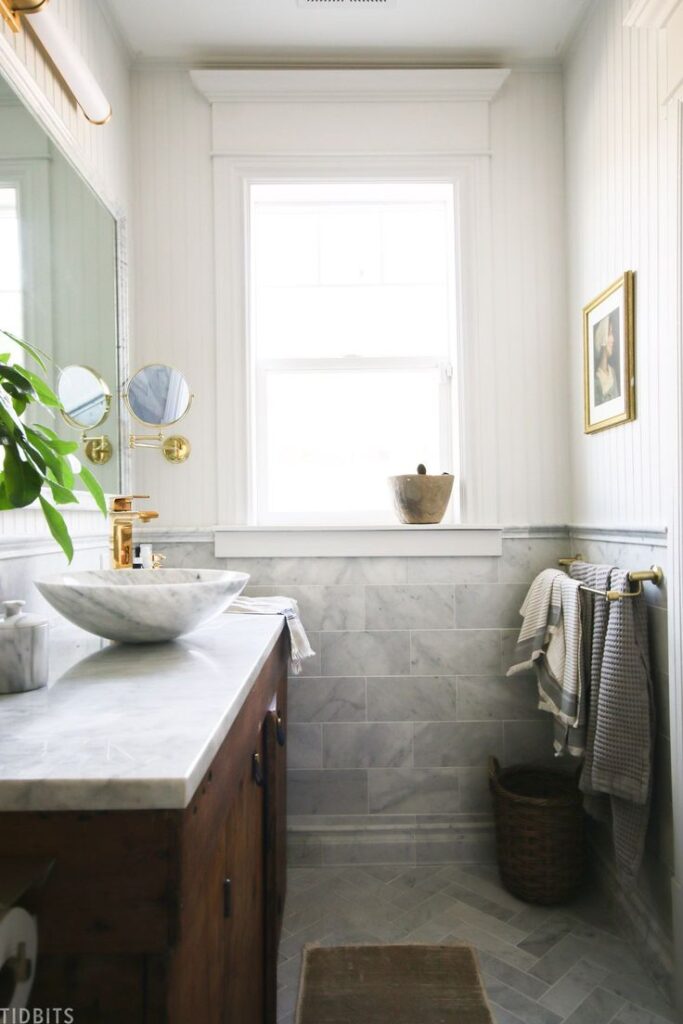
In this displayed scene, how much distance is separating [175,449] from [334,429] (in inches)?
23.7

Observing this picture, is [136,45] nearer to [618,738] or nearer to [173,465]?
[173,465]

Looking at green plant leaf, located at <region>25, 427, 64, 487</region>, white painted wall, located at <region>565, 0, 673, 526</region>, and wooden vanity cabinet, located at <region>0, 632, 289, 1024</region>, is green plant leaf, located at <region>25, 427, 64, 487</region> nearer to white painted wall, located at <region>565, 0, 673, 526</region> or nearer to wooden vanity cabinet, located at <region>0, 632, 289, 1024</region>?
wooden vanity cabinet, located at <region>0, 632, 289, 1024</region>

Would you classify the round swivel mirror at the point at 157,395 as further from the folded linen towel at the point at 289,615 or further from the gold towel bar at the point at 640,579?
the gold towel bar at the point at 640,579

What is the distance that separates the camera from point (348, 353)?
2.42 metres

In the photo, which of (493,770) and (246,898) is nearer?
(246,898)

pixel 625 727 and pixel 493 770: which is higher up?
pixel 625 727

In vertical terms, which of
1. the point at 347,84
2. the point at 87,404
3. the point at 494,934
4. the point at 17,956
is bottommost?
the point at 494,934

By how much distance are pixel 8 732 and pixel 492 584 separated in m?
1.81

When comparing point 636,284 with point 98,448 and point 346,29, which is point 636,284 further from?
point 98,448

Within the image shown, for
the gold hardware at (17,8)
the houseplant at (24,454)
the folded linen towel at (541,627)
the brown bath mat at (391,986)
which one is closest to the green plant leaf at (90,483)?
the houseplant at (24,454)

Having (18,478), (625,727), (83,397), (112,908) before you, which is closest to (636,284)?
(625,727)

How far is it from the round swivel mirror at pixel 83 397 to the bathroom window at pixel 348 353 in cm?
68

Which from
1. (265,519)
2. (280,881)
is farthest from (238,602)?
(280,881)

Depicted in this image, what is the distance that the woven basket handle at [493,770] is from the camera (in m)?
2.08
